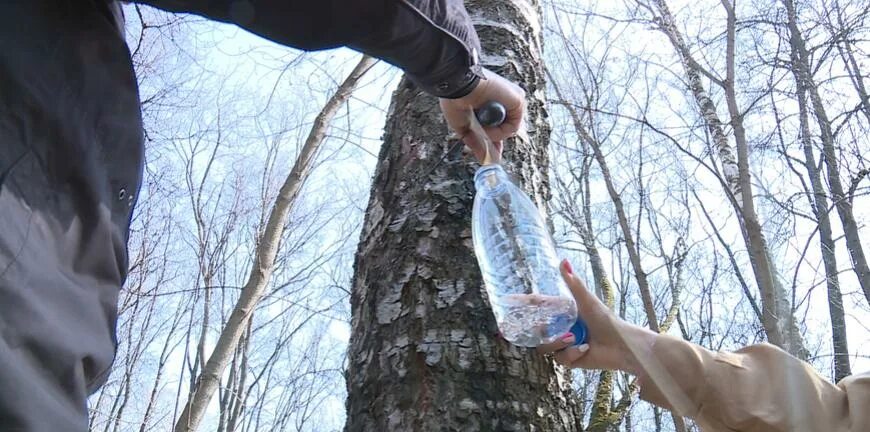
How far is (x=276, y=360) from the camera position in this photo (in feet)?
47.0

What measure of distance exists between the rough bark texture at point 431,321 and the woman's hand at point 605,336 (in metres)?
0.12

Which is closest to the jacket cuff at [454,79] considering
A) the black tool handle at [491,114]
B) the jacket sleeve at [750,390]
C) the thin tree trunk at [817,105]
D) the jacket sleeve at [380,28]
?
the jacket sleeve at [380,28]

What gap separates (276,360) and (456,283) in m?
13.5

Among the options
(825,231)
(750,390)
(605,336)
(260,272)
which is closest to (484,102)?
(605,336)

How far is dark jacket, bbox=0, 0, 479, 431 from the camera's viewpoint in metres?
0.74

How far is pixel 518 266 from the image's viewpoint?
72.2 inches

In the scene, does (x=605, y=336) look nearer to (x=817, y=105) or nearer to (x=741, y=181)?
(x=741, y=181)

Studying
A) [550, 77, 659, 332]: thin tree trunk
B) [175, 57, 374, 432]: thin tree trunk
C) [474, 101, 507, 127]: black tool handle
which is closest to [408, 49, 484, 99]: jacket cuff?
[474, 101, 507, 127]: black tool handle

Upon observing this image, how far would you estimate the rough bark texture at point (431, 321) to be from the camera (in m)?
1.52

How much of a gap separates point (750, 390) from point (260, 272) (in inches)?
174

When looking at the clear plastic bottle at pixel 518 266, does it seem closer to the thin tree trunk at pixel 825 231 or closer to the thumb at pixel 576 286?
the thumb at pixel 576 286

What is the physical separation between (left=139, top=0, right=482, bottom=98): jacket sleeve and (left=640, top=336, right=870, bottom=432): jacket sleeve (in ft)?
2.90

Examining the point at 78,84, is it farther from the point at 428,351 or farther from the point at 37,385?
the point at 428,351

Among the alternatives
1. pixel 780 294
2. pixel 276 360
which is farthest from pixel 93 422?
pixel 780 294
